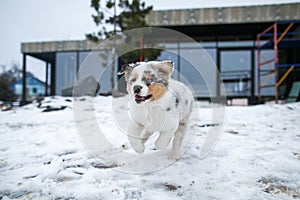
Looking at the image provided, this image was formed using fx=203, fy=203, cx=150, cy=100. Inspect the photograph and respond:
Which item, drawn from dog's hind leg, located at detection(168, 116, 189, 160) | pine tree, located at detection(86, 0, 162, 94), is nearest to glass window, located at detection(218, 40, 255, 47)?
pine tree, located at detection(86, 0, 162, 94)

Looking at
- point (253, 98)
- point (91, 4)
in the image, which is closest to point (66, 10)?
point (91, 4)

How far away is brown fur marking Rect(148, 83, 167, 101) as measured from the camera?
197cm

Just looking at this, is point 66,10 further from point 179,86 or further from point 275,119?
point 275,119

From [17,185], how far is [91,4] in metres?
7.89

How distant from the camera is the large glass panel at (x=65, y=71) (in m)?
12.9

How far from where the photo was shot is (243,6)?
964 cm

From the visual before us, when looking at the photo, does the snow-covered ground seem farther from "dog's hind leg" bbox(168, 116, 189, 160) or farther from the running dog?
the running dog

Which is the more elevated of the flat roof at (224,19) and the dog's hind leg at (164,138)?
the flat roof at (224,19)

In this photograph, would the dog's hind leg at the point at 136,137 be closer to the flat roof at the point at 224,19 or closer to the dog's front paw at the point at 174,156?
the dog's front paw at the point at 174,156

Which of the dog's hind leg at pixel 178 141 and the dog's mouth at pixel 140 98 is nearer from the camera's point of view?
the dog's mouth at pixel 140 98

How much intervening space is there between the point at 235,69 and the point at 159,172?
9.90 meters

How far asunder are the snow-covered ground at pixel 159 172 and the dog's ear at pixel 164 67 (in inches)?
38.7

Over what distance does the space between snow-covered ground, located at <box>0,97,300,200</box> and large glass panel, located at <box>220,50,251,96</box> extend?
7356 millimetres

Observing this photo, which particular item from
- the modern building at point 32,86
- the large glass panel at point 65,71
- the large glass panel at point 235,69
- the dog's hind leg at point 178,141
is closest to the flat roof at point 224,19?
the large glass panel at point 235,69
